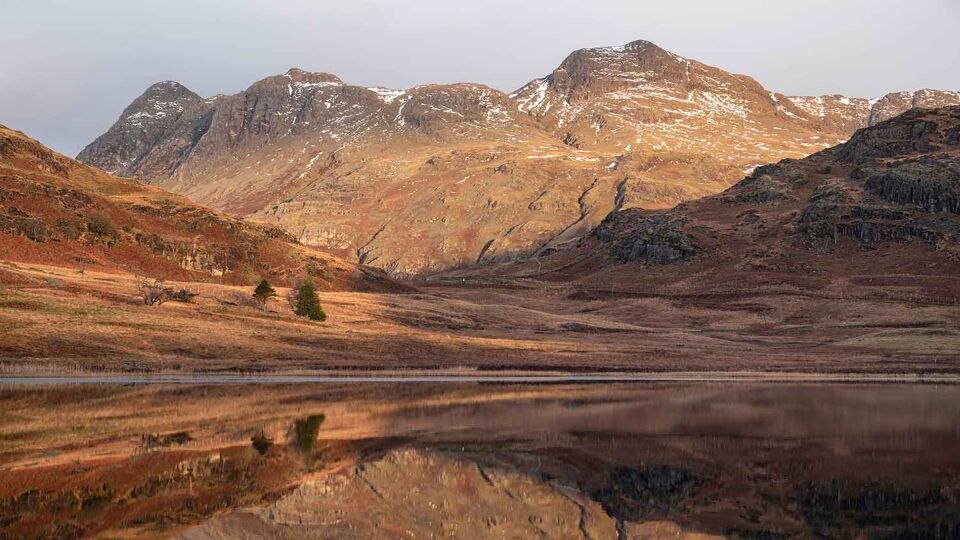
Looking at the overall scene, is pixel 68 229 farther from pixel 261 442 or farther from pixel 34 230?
pixel 261 442

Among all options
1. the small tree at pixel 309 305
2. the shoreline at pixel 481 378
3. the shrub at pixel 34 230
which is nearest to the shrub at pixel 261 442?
the shoreline at pixel 481 378

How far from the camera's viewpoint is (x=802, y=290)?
580ft

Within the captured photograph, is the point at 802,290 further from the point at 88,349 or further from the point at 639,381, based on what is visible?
the point at 88,349

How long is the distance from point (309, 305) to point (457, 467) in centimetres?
6904

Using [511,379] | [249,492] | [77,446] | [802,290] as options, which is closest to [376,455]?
[249,492]

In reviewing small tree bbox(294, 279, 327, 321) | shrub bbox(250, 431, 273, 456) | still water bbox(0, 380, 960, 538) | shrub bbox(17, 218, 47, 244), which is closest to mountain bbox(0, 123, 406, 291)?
shrub bbox(17, 218, 47, 244)

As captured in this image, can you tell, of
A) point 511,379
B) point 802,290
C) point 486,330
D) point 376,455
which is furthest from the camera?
point 802,290

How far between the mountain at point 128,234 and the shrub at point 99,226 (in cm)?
13

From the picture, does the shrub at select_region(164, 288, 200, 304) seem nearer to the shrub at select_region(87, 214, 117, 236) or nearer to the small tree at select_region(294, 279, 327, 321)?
the small tree at select_region(294, 279, 327, 321)

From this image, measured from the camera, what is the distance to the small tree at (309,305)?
95.4 m

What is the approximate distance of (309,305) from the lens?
9606 cm

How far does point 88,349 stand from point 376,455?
128 feet

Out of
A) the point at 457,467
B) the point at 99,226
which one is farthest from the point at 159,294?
the point at 457,467

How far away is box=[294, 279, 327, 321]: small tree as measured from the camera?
95.4m
